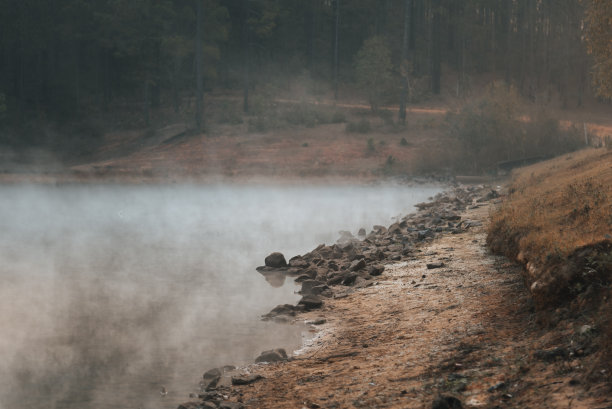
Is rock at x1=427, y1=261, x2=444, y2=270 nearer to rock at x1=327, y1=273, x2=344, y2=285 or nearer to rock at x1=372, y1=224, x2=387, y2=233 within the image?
rock at x1=327, y1=273, x2=344, y2=285

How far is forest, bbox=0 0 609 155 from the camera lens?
151ft

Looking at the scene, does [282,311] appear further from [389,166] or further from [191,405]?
[389,166]

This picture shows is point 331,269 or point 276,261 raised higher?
point 331,269

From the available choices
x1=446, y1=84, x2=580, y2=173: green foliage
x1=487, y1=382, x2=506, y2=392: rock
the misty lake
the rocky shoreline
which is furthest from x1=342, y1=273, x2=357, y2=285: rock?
x1=446, y1=84, x2=580, y2=173: green foliage

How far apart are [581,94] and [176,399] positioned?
184ft

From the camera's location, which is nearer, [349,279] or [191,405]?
[191,405]

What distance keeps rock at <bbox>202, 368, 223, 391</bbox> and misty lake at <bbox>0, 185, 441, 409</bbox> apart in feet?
0.42

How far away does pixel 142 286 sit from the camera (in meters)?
12.7

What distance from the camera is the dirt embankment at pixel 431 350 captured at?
5.34 m

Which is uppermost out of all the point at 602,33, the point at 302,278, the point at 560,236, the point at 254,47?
the point at 254,47

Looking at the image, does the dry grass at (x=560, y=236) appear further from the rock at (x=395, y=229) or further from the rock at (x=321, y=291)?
the rock at (x=395, y=229)

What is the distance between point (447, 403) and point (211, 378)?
9.91ft

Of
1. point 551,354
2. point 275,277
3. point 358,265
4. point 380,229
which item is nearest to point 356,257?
point 358,265

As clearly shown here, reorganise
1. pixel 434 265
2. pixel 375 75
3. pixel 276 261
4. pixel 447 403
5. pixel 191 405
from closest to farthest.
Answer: pixel 447 403 < pixel 191 405 < pixel 434 265 < pixel 276 261 < pixel 375 75
